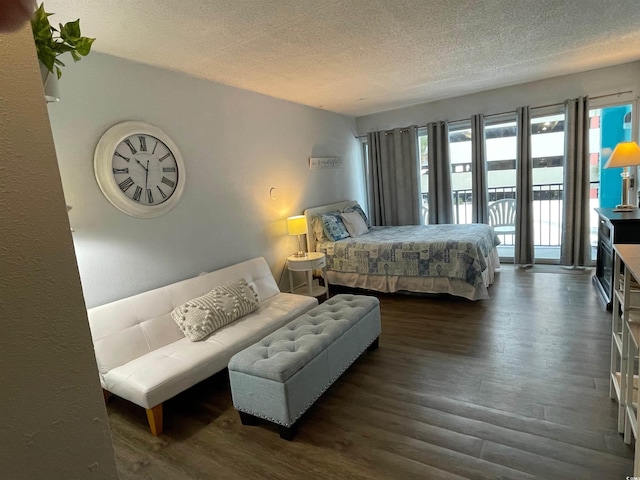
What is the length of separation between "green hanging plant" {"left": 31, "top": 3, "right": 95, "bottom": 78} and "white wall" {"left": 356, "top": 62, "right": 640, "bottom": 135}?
5.22 metres

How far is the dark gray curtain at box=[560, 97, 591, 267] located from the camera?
173 inches

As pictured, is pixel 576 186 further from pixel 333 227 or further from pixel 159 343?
pixel 159 343

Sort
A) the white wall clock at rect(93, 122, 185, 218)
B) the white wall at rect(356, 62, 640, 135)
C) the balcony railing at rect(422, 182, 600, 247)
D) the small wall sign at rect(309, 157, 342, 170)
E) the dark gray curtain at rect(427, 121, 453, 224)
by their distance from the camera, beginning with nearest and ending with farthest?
the white wall clock at rect(93, 122, 185, 218) → the white wall at rect(356, 62, 640, 135) → the small wall sign at rect(309, 157, 342, 170) → the dark gray curtain at rect(427, 121, 453, 224) → the balcony railing at rect(422, 182, 600, 247)

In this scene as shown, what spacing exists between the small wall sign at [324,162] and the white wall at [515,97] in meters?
1.00

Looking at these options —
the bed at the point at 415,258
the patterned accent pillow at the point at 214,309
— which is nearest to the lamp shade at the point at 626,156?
the bed at the point at 415,258

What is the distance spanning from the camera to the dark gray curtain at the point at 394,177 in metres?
5.58

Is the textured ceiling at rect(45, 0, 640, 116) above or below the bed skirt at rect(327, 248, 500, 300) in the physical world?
above

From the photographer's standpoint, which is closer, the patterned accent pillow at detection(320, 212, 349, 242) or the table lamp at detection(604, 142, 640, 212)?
the table lamp at detection(604, 142, 640, 212)

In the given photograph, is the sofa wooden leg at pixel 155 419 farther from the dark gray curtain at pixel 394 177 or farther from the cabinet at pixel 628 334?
the dark gray curtain at pixel 394 177

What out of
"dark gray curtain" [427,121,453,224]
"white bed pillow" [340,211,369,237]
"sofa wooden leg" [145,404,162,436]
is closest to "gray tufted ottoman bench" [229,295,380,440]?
"sofa wooden leg" [145,404,162,436]

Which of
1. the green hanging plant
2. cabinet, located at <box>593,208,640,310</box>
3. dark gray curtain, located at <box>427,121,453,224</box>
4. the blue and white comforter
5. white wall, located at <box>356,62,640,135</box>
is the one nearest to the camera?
the green hanging plant

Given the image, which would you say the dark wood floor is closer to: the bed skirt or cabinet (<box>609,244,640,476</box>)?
cabinet (<box>609,244,640,476</box>)

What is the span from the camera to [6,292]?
62 cm

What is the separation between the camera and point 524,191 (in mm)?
4816
